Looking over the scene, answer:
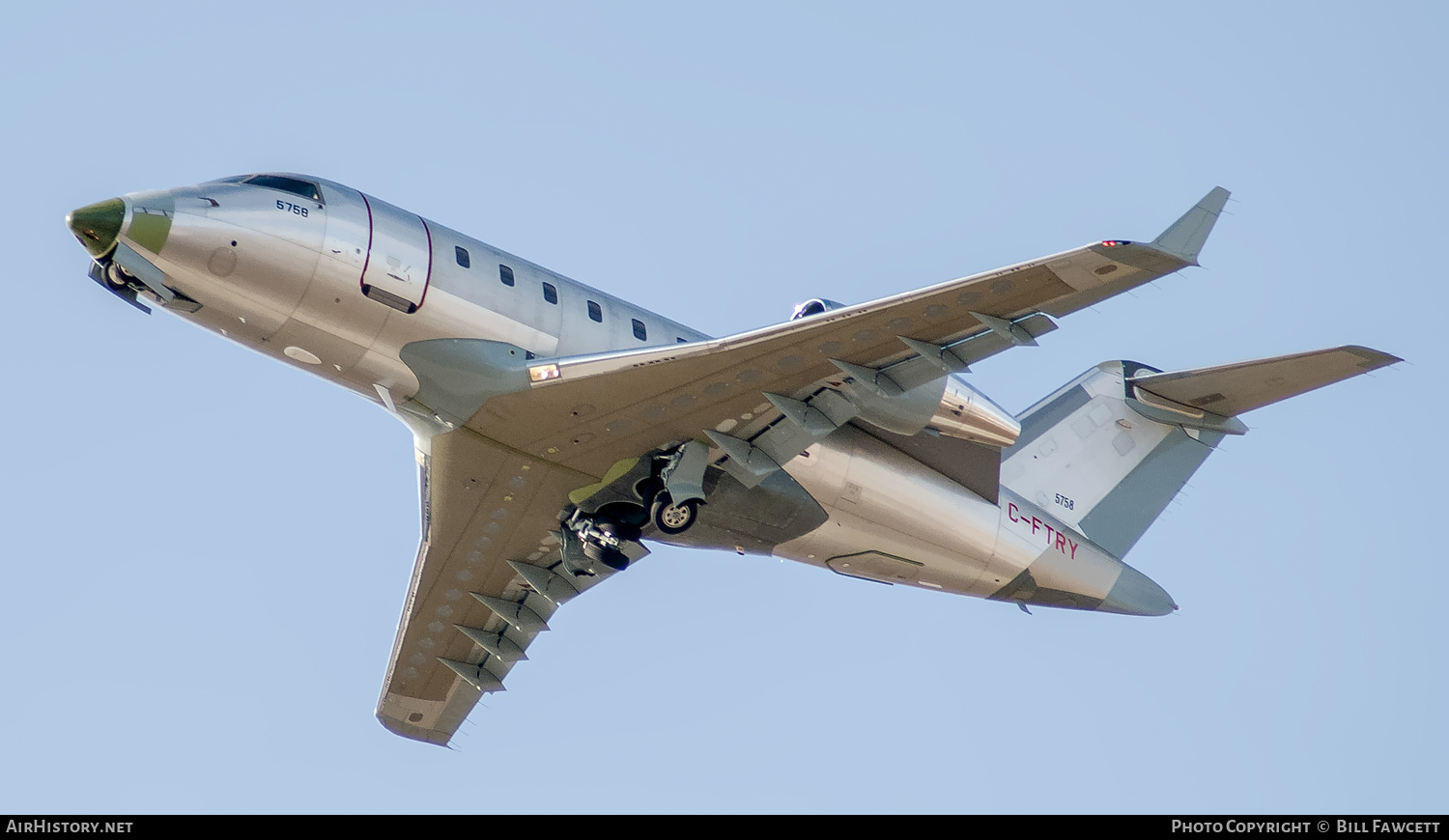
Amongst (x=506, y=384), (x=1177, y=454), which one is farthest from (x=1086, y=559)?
(x=506, y=384)

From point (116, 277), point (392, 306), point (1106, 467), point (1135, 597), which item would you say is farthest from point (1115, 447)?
point (116, 277)

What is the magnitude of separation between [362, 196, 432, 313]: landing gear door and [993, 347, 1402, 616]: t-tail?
934 centimetres

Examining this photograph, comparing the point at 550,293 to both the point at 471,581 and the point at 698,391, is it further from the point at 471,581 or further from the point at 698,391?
the point at 471,581

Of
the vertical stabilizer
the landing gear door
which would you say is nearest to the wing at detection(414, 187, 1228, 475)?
the landing gear door

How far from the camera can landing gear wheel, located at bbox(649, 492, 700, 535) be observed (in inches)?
822

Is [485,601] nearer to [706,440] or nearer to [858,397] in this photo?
[706,440]

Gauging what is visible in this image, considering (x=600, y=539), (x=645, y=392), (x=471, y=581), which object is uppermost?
(x=645, y=392)

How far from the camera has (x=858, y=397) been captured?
1917 cm

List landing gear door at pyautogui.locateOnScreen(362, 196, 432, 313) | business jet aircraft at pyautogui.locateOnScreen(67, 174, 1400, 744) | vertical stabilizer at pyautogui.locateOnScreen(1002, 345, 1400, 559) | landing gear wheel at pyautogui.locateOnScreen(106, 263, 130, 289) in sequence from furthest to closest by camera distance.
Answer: vertical stabilizer at pyautogui.locateOnScreen(1002, 345, 1400, 559) → landing gear door at pyautogui.locateOnScreen(362, 196, 432, 313) → landing gear wheel at pyautogui.locateOnScreen(106, 263, 130, 289) → business jet aircraft at pyautogui.locateOnScreen(67, 174, 1400, 744)

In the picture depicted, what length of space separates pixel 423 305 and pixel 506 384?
1390 millimetres

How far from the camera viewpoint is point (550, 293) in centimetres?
2020

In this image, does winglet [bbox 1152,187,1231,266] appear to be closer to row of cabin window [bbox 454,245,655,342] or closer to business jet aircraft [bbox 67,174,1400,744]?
business jet aircraft [bbox 67,174,1400,744]

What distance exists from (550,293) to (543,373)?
1.33 metres

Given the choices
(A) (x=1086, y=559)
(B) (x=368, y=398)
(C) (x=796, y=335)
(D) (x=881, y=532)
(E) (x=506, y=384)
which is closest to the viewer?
(C) (x=796, y=335)
